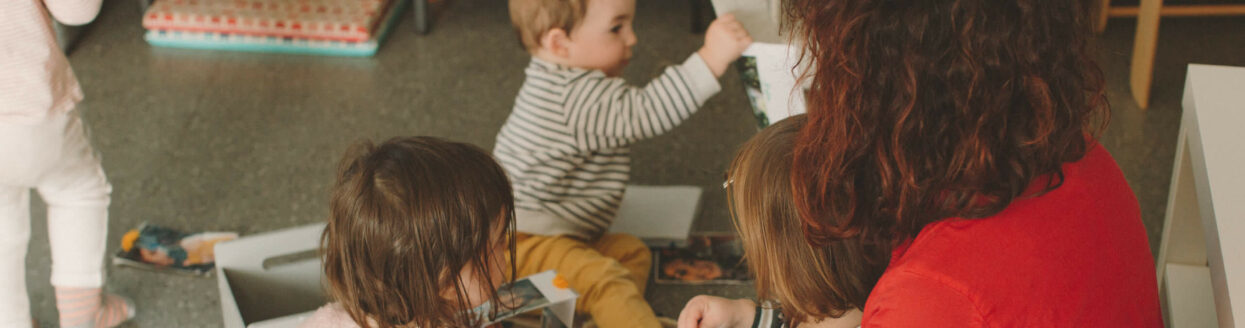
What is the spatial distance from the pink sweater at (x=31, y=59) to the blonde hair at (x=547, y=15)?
570 mm

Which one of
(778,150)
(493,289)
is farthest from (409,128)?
(778,150)

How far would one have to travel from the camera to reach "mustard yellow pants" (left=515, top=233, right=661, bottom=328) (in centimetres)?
144

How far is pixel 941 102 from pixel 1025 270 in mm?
147

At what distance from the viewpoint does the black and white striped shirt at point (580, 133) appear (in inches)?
58.9

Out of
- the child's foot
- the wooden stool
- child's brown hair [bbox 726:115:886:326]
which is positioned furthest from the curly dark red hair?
the wooden stool

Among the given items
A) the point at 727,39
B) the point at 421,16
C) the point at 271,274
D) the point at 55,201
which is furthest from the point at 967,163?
the point at 421,16

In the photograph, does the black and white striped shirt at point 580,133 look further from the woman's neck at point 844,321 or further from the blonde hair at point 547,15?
the woman's neck at point 844,321

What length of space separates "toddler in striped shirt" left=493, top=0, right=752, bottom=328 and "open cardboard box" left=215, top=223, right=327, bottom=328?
0.96 feet

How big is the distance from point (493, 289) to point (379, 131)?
108 cm

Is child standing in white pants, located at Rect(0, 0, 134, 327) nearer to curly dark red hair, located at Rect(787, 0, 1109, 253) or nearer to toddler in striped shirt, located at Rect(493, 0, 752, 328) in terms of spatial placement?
toddler in striped shirt, located at Rect(493, 0, 752, 328)

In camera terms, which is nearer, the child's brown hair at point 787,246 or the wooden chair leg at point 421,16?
the child's brown hair at point 787,246

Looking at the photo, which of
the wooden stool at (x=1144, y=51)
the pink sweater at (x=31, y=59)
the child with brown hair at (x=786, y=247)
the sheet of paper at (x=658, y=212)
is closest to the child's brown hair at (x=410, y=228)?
the child with brown hair at (x=786, y=247)

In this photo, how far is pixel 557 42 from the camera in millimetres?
1525

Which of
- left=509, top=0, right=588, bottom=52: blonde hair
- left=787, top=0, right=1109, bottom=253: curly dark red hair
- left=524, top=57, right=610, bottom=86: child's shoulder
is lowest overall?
left=524, top=57, right=610, bottom=86: child's shoulder
